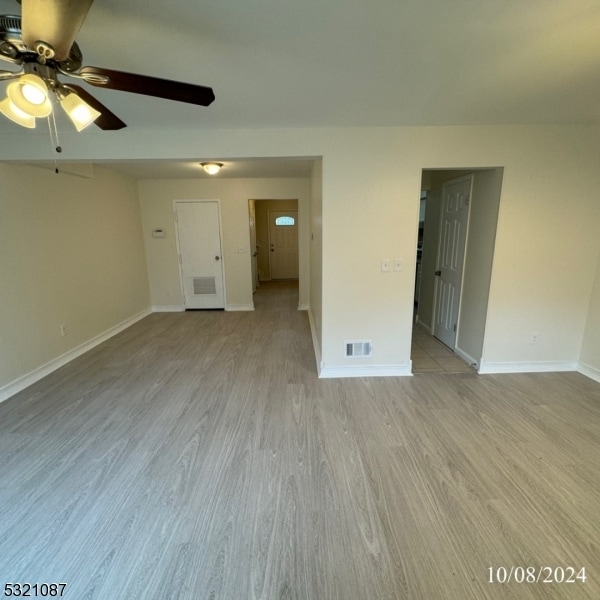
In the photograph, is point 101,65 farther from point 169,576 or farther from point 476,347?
point 476,347

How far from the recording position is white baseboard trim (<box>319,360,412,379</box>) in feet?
10.1

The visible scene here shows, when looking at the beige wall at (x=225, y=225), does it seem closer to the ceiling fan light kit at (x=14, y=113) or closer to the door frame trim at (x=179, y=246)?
the door frame trim at (x=179, y=246)

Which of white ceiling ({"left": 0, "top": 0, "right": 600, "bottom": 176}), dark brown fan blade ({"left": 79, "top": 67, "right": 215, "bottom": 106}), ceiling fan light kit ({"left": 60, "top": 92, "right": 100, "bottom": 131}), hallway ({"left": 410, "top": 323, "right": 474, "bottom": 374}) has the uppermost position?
white ceiling ({"left": 0, "top": 0, "right": 600, "bottom": 176})

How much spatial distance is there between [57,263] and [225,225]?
8.87ft

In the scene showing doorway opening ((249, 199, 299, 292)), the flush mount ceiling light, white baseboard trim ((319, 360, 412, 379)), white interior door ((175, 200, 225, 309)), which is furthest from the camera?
doorway opening ((249, 199, 299, 292))

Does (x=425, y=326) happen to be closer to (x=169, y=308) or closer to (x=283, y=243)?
(x=169, y=308)

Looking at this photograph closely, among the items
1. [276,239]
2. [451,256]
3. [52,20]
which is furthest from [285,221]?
[52,20]

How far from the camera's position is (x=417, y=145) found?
265 cm

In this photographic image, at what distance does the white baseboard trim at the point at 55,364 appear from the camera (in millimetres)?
2737

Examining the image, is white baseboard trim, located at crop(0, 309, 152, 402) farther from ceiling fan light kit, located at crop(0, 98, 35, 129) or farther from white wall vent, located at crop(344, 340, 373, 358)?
white wall vent, located at crop(344, 340, 373, 358)

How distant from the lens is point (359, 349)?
3051 mm

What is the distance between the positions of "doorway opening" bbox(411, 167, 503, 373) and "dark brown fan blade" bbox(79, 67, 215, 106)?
8.93 feet

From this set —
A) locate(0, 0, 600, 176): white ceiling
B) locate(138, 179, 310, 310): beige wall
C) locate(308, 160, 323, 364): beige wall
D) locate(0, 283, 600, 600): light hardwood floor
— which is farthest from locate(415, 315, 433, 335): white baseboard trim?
locate(0, 0, 600, 176): white ceiling

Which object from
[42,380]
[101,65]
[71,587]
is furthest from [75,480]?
[101,65]
